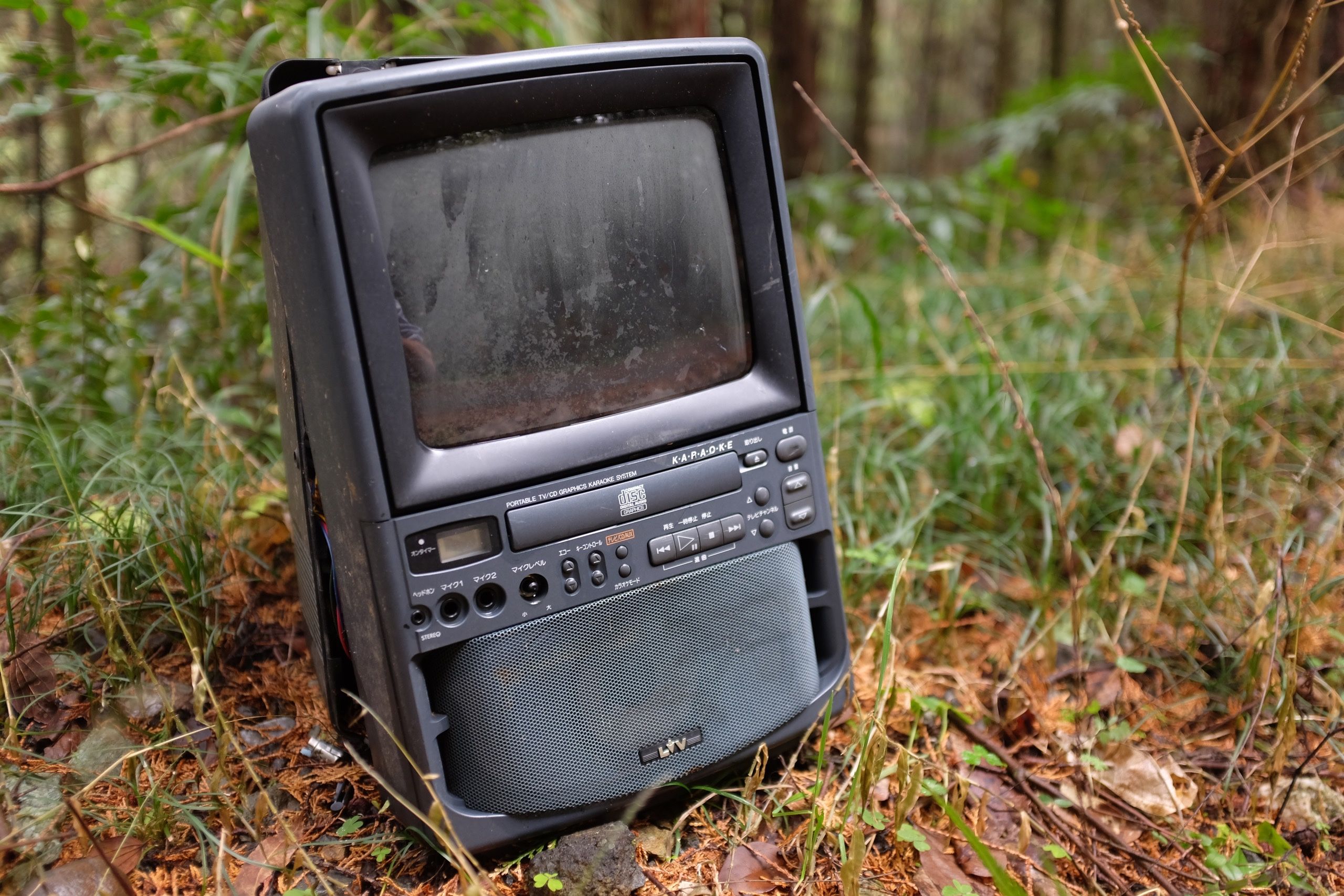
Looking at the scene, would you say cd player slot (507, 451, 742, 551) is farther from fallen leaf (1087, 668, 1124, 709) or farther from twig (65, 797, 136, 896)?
fallen leaf (1087, 668, 1124, 709)

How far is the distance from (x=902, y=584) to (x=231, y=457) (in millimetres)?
1590

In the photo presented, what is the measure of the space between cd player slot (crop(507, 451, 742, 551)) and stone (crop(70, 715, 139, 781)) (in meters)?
0.79

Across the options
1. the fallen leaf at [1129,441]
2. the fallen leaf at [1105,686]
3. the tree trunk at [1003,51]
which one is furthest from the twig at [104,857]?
the tree trunk at [1003,51]

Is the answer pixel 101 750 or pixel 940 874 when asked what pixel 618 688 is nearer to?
pixel 940 874

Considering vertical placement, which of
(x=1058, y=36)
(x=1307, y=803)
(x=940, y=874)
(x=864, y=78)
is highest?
(x=1058, y=36)

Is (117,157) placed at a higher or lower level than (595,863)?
higher

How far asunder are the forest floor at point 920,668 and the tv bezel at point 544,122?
41 centimetres

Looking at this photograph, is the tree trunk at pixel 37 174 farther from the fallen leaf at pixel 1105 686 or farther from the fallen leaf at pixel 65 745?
the fallen leaf at pixel 1105 686

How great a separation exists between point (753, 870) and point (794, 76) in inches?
168

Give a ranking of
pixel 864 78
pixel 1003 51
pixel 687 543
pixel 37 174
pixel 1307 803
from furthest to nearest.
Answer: pixel 1003 51 < pixel 864 78 < pixel 37 174 < pixel 1307 803 < pixel 687 543

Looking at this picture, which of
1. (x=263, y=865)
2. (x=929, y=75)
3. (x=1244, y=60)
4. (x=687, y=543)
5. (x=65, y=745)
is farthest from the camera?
(x=929, y=75)

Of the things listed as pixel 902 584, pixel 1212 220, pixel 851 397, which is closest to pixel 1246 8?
pixel 1212 220

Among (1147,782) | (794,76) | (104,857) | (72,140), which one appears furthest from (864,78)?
(104,857)

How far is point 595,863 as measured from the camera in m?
1.29
